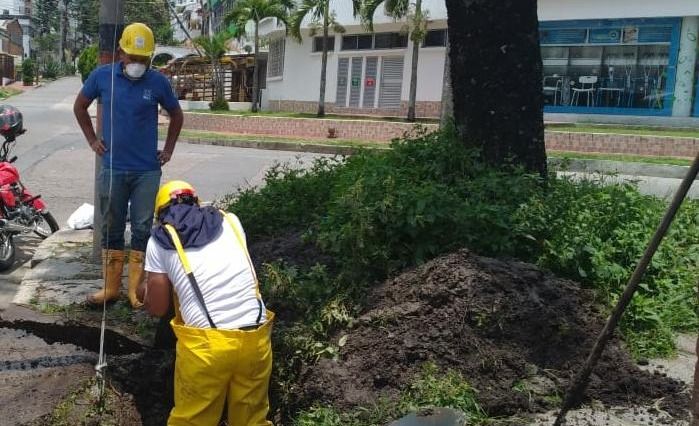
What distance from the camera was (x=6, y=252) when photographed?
Result: 21.1ft

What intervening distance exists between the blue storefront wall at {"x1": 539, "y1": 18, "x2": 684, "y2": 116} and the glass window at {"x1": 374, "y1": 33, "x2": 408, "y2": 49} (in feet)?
16.4

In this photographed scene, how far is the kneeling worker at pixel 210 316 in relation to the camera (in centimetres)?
300

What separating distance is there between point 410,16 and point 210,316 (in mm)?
21669

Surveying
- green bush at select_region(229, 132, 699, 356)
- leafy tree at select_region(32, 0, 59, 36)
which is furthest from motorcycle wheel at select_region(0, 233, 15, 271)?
leafy tree at select_region(32, 0, 59, 36)

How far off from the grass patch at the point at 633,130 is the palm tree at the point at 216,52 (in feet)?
50.0

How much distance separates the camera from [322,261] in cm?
424

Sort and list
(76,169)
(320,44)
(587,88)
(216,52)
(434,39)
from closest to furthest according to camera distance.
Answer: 1. (76,169)
2. (587,88)
3. (434,39)
4. (320,44)
5. (216,52)

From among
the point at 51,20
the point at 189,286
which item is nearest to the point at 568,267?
the point at 189,286

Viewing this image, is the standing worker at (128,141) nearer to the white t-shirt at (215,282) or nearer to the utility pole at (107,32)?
the utility pole at (107,32)

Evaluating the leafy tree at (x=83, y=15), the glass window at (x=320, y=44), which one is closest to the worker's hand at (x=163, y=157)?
the glass window at (x=320, y=44)

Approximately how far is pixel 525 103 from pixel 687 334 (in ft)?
5.63

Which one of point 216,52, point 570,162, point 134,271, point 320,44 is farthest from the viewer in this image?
point 216,52

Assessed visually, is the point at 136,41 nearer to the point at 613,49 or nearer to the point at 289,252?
the point at 289,252

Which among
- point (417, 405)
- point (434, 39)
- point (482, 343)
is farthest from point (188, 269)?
point (434, 39)
